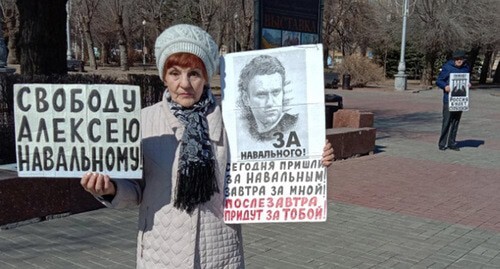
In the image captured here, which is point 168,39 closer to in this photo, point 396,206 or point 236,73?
point 236,73

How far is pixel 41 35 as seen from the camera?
9391 mm

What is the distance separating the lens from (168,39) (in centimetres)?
231

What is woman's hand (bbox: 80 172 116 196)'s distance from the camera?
221cm

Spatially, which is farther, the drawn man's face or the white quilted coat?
the drawn man's face

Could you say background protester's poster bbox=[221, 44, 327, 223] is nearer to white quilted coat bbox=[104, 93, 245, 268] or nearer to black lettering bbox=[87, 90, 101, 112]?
white quilted coat bbox=[104, 93, 245, 268]

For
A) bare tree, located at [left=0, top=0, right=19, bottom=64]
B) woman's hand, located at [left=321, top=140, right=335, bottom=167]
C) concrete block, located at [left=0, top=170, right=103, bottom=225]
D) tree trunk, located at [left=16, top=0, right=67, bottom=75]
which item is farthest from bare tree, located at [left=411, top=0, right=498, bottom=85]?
woman's hand, located at [left=321, top=140, right=335, bottom=167]

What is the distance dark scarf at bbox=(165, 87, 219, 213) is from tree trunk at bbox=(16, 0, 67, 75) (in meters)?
7.63

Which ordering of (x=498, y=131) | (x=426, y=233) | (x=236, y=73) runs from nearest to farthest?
(x=236, y=73) < (x=426, y=233) < (x=498, y=131)

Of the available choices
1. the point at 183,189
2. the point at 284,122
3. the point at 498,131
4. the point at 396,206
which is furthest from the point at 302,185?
the point at 498,131

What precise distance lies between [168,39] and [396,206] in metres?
5.51

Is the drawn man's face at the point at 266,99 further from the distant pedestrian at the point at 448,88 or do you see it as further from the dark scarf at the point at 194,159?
the distant pedestrian at the point at 448,88

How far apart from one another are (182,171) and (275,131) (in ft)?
1.61

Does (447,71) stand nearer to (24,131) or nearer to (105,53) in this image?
(24,131)

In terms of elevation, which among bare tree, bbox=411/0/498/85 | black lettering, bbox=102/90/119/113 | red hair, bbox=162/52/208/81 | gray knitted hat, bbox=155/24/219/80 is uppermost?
bare tree, bbox=411/0/498/85
